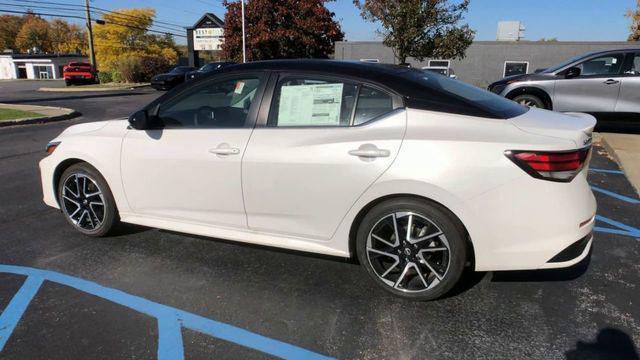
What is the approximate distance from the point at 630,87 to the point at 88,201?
9.29 meters

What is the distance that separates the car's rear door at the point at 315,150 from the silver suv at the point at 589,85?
7.28 meters

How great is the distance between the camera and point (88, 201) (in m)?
4.23

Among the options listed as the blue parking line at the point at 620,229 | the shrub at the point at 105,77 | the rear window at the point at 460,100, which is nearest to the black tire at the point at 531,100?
the blue parking line at the point at 620,229

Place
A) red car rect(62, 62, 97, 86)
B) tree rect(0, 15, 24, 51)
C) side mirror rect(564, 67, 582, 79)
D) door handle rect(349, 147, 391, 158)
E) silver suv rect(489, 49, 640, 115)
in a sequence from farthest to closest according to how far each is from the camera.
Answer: tree rect(0, 15, 24, 51) < red car rect(62, 62, 97, 86) < side mirror rect(564, 67, 582, 79) < silver suv rect(489, 49, 640, 115) < door handle rect(349, 147, 391, 158)

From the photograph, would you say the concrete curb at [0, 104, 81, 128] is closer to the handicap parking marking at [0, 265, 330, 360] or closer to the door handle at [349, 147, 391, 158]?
the handicap parking marking at [0, 265, 330, 360]

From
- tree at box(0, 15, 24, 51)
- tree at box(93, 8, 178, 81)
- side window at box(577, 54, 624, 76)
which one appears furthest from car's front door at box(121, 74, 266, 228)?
tree at box(0, 15, 24, 51)

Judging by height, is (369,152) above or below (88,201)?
above

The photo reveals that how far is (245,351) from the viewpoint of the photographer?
2.67 m

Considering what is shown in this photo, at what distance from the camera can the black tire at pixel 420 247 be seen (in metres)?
2.92

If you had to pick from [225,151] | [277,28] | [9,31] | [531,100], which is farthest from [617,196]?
[9,31]

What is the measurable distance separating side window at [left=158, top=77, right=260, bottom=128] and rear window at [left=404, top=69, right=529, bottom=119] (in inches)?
A: 48.2

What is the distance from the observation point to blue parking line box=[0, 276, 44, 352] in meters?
2.85

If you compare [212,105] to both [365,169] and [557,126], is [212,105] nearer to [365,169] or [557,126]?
[365,169]

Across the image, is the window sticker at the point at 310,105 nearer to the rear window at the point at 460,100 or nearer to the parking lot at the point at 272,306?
the rear window at the point at 460,100
